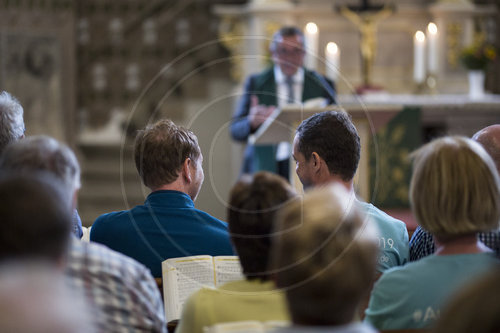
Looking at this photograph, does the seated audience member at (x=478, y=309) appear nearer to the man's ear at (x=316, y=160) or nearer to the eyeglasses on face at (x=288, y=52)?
the man's ear at (x=316, y=160)

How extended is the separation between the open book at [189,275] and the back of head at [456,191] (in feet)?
2.01

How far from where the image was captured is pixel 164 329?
1.64 m

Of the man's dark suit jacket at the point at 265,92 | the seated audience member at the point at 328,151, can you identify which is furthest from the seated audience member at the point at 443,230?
the man's dark suit jacket at the point at 265,92

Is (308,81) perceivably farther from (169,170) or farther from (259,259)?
(259,259)

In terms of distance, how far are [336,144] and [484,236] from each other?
1.97ft

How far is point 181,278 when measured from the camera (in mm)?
2053

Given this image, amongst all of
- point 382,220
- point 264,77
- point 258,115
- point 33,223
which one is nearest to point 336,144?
point 382,220

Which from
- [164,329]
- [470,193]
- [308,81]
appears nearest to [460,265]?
[470,193]

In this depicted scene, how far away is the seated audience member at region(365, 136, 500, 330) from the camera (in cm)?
165

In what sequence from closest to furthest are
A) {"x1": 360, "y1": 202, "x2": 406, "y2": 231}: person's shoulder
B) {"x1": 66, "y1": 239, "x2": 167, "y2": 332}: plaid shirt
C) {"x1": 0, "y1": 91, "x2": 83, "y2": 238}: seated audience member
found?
{"x1": 66, "y1": 239, "x2": 167, "y2": 332}: plaid shirt < {"x1": 360, "y1": 202, "x2": 406, "y2": 231}: person's shoulder < {"x1": 0, "y1": 91, "x2": 83, "y2": 238}: seated audience member

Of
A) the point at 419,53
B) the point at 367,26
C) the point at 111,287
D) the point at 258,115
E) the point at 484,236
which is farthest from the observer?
the point at 367,26

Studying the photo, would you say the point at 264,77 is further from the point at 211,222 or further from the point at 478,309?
the point at 478,309

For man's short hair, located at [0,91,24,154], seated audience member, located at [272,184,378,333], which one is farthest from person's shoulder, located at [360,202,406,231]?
man's short hair, located at [0,91,24,154]

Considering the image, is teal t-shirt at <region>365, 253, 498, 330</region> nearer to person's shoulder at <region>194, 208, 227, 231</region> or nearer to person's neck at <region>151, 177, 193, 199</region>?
person's shoulder at <region>194, 208, 227, 231</region>
